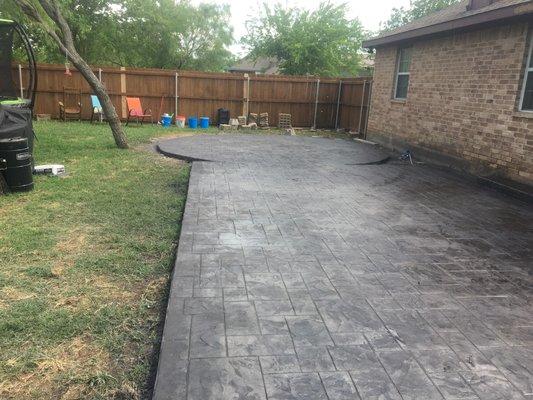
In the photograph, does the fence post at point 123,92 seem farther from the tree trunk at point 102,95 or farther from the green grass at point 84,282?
the green grass at point 84,282

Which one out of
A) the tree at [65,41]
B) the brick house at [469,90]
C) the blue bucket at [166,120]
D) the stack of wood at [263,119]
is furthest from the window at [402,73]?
the blue bucket at [166,120]

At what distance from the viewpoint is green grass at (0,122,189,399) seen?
2.35 metres

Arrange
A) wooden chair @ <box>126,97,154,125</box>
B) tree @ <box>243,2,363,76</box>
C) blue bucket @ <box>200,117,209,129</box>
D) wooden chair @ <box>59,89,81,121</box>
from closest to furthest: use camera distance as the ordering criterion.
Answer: wooden chair @ <box>126,97,154,125</box>
wooden chair @ <box>59,89,81,121</box>
blue bucket @ <box>200,117,209,129</box>
tree @ <box>243,2,363,76</box>

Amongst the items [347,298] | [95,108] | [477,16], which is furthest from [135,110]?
[347,298]

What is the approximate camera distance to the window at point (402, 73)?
35.8 ft

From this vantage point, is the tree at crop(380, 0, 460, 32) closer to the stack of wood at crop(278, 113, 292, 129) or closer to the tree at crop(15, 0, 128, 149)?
the stack of wood at crop(278, 113, 292, 129)

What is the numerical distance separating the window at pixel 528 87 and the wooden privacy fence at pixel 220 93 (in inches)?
296

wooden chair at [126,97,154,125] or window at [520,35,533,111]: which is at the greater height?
window at [520,35,533,111]

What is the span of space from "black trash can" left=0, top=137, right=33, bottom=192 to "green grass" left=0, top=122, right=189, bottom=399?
0.67 feet

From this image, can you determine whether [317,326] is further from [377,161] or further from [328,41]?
[328,41]

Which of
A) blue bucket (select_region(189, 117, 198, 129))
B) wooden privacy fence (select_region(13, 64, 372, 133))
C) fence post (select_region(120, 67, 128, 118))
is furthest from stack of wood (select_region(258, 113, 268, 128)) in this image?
fence post (select_region(120, 67, 128, 118))

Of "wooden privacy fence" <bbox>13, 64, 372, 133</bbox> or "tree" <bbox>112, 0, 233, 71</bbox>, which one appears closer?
"wooden privacy fence" <bbox>13, 64, 372, 133</bbox>

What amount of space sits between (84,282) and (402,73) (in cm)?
987

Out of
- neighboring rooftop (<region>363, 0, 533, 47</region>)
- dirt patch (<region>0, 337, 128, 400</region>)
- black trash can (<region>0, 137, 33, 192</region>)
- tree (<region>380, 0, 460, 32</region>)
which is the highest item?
tree (<region>380, 0, 460, 32</region>)
